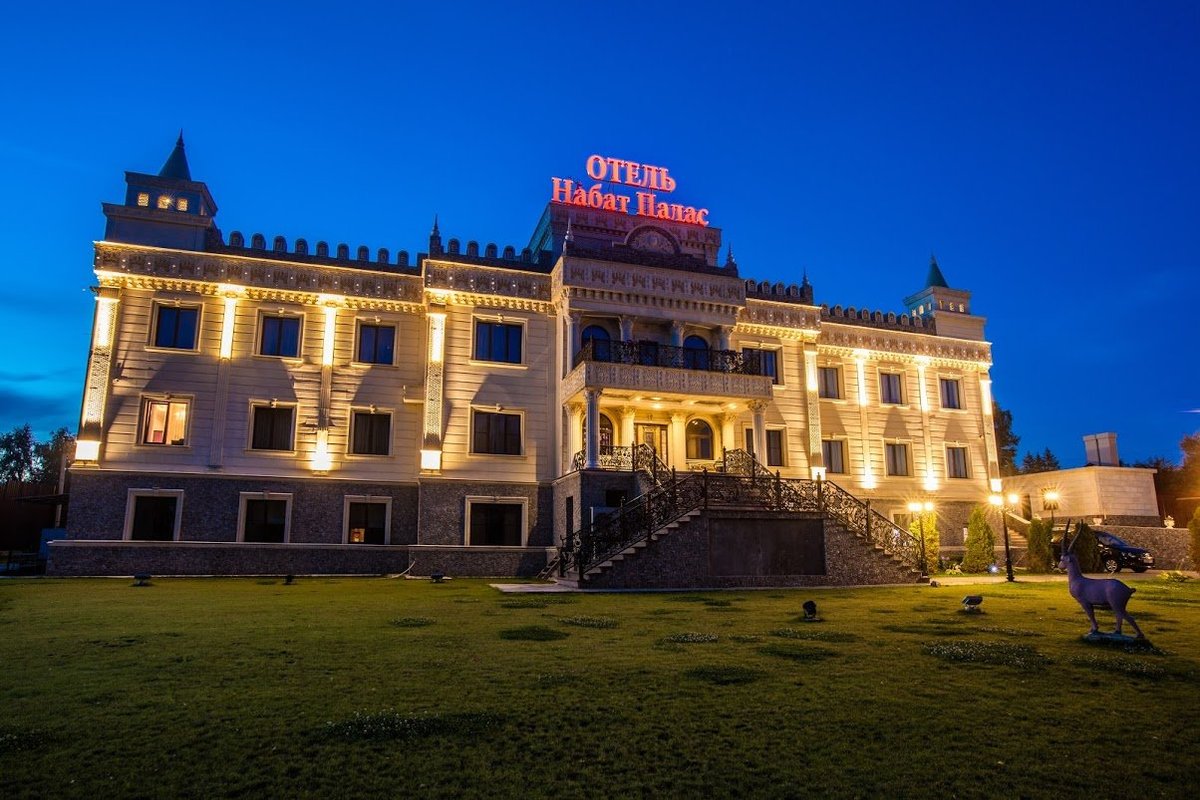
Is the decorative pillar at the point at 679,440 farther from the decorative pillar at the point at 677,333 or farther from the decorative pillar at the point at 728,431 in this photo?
the decorative pillar at the point at 677,333

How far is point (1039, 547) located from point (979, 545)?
2572 millimetres

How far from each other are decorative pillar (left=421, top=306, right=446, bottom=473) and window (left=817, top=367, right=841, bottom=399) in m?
17.4

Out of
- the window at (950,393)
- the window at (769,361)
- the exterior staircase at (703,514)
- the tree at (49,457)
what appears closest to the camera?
the exterior staircase at (703,514)

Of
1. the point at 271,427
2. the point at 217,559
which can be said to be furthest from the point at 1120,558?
the point at 217,559

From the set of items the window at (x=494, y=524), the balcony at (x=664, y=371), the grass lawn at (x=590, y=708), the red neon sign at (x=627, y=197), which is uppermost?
the red neon sign at (x=627, y=197)

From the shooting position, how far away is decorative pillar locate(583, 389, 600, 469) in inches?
1032

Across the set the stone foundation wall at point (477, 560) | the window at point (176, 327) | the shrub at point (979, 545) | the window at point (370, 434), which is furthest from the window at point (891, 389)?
the window at point (176, 327)

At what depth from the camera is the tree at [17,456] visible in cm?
8438

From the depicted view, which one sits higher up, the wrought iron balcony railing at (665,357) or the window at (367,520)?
the wrought iron balcony railing at (665,357)

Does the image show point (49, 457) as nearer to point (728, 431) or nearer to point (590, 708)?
point (728, 431)

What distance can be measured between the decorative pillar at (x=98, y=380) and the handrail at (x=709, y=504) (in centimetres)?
1677

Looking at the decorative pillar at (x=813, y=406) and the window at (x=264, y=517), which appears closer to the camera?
the window at (x=264, y=517)

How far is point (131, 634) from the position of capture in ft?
36.5

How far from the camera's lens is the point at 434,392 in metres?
28.3
